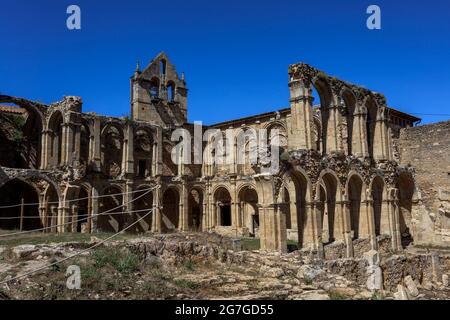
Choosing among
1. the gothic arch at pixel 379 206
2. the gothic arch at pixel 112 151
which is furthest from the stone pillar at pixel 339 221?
the gothic arch at pixel 112 151

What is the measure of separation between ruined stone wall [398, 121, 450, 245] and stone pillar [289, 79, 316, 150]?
10688 millimetres

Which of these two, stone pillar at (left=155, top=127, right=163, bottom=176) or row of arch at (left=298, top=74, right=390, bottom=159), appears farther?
stone pillar at (left=155, top=127, right=163, bottom=176)

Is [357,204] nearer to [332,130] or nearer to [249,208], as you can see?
[332,130]

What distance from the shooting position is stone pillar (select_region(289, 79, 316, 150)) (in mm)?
19438

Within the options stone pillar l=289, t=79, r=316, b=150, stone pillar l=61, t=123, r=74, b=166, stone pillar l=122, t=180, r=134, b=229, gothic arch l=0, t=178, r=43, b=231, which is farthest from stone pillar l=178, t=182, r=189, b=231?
stone pillar l=289, t=79, r=316, b=150

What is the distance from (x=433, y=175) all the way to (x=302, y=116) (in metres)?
11.6

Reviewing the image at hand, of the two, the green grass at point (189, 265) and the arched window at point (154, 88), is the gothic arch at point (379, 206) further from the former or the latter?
the arched window at point (154, 88)

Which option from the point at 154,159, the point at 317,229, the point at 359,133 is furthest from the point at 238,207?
the point at 317,229

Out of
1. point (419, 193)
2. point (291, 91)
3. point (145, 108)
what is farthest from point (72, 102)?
point (419, 193)

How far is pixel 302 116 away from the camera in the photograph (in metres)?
19.6

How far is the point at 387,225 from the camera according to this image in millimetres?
24094

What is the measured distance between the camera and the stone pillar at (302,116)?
63.8 feet

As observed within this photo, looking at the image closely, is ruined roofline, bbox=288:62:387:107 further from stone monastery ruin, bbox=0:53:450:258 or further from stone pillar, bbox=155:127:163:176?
stone pillar, bbox=155:127:163:176
